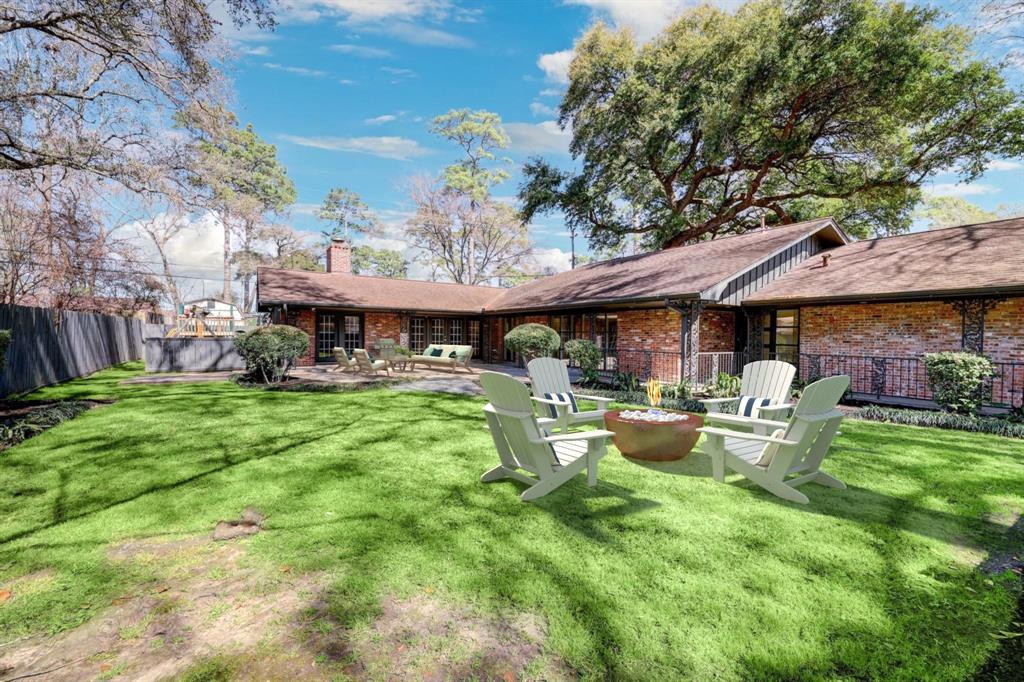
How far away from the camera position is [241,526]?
374cm

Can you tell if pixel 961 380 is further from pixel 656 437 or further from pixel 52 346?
pixel 52 346

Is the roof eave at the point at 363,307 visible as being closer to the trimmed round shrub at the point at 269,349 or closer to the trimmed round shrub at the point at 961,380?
the trimmed round shrub at the point at 269,349

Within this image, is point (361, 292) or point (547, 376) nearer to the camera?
point (547, 376)

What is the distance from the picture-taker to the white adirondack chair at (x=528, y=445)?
162 inches

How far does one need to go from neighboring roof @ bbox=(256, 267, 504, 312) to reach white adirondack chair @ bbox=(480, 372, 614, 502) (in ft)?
48.5

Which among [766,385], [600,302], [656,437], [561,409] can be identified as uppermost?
[600,302]

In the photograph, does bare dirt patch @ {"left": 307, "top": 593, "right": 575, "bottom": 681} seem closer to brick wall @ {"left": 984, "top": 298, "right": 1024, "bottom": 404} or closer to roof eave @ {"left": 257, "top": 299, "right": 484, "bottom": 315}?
brick wall @ {"left": 984, "top": 298, "right": 1024, "bottom": 404}

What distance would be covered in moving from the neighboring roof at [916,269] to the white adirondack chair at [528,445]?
9.35 m

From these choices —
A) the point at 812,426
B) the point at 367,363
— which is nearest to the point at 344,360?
the point at 367,363

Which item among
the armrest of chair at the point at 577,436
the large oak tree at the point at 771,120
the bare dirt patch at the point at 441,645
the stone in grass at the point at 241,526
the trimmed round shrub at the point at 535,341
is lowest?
the bare dirt patch at the point at 441,645

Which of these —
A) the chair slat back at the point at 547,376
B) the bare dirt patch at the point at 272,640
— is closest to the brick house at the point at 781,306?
the chair slat back at the point at 547,376

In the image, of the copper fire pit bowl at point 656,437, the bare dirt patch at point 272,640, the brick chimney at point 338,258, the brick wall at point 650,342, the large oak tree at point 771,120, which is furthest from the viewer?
the brick chimney at point 338,258

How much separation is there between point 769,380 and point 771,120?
16976 millimetres

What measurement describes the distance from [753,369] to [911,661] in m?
4.66
